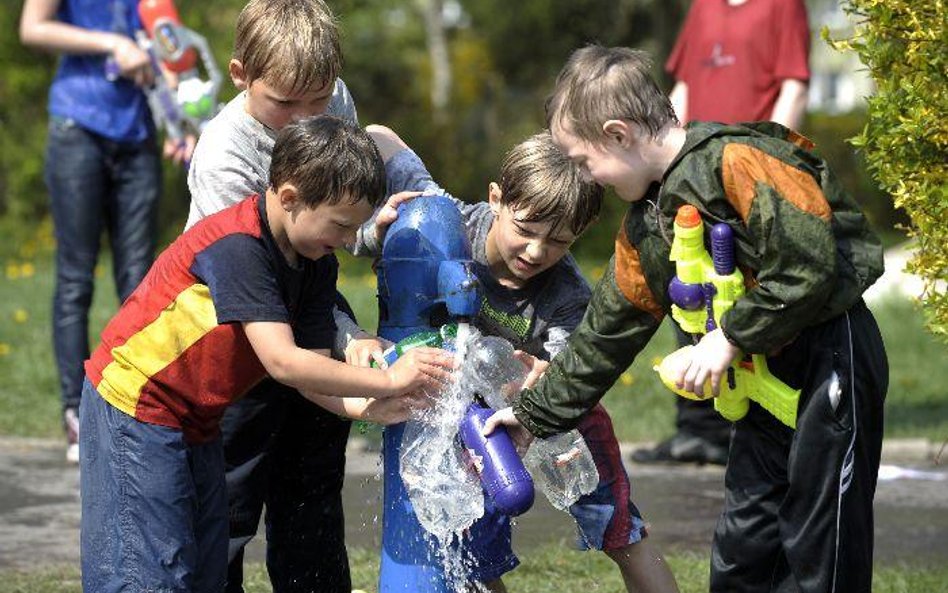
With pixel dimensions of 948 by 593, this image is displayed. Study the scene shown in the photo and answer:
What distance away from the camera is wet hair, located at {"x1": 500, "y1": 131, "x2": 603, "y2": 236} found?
4.01 metres

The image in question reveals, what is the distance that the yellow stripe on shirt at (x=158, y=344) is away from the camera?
11.9 ft

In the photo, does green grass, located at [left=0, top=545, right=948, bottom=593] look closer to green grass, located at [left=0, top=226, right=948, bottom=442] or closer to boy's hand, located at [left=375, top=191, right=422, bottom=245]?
green grass, located at [left=0, top=226, right=948, bottom=442]

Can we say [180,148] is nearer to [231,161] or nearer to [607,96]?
[231,161]

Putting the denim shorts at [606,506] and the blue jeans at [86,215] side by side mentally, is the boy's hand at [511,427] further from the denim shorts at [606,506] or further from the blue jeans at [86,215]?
the blue jeans at [86,215]

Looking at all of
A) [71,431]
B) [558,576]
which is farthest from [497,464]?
[71,431]

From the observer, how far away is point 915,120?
444 cm

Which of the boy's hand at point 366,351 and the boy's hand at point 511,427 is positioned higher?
the boy's hand at point 366,351

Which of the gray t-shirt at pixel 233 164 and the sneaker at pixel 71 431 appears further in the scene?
the sneaker at pixel 71 431

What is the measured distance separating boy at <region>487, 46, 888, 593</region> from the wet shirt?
2.49ft

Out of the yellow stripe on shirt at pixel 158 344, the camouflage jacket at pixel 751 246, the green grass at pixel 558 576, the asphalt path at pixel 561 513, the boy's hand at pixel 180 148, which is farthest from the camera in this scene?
the boy's hand at pixel 180 148

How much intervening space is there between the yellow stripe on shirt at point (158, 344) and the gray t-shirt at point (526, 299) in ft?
2.53

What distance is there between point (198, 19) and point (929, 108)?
38.4ft

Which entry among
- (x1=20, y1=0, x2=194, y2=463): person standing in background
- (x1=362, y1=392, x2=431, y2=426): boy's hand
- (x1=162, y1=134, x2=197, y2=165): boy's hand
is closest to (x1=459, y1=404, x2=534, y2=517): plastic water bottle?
(x1=362, y1=392, x2=431, y2=426): boy's hand

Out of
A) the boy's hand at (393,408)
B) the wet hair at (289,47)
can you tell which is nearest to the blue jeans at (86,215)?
the wet hair at (289,47)
